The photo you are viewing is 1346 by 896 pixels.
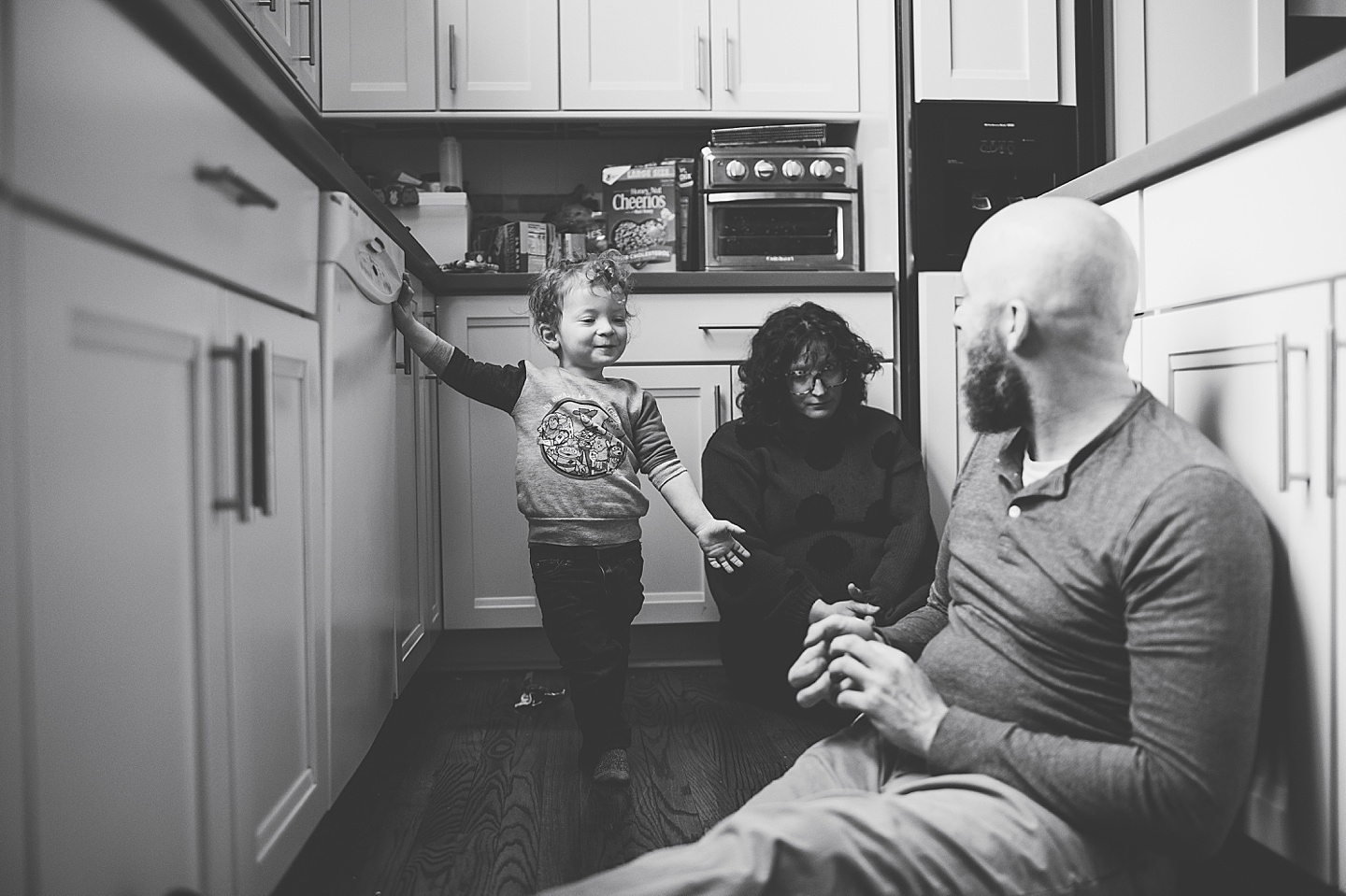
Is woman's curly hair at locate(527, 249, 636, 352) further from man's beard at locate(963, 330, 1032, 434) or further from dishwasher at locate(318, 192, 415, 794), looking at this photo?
man's beard at locate(963, 330, 1032, 434)

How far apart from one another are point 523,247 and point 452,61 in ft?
1.70

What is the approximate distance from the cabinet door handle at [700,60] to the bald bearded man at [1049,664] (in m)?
1.88

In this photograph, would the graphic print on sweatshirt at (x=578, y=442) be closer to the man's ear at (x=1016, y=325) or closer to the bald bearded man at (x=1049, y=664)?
the bald bearded man at (x=1049, y=664)

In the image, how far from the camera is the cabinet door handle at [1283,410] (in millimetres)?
988

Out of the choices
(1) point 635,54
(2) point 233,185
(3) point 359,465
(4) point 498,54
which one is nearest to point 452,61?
(4) point 498,54

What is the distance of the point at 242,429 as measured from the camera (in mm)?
1022

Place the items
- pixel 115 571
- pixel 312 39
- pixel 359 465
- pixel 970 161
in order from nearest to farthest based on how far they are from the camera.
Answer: pixel 115 571 → pixel 359 465 → pixel 970 161 → pixel 312 39

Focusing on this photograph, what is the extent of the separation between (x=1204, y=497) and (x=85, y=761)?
89 cm

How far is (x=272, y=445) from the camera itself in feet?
3.65

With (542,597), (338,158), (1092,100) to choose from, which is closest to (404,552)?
(542,597)

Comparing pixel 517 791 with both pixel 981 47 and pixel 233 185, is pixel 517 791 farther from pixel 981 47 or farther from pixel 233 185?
pixel 981 47

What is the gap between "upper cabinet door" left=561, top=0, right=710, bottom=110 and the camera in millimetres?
2656

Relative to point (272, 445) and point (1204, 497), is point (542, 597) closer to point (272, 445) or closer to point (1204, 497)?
point (272, 445)

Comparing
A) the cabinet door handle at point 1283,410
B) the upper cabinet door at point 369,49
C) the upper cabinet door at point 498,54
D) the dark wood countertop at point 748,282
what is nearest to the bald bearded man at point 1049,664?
the cabinet door handle at point 1283,410
